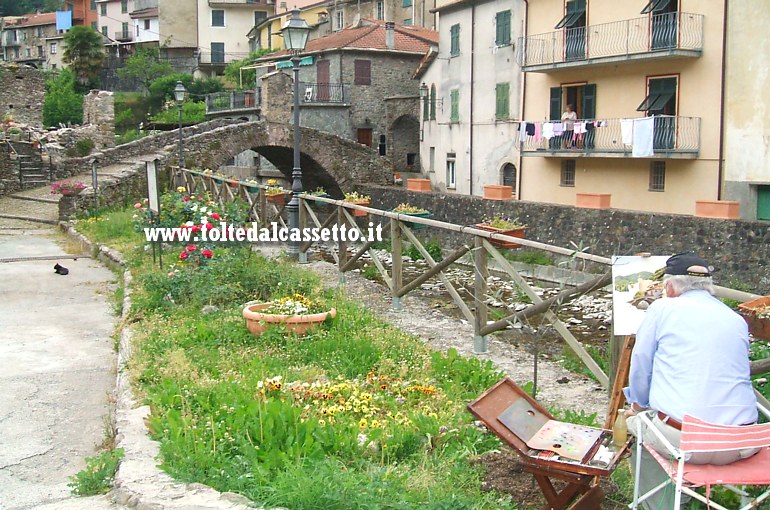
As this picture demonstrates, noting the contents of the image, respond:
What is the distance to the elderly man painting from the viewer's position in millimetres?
3648

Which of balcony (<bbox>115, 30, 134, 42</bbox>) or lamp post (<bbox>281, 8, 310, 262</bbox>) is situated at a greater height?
balcony (<bbox>115, 30, 134, 42</bbox>)

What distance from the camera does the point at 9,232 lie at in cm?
1934

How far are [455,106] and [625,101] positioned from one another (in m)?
8.82

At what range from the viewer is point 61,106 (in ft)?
164

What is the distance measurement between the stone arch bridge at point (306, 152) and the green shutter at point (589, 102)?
27.6 feet

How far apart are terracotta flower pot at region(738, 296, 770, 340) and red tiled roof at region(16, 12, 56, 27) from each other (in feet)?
241

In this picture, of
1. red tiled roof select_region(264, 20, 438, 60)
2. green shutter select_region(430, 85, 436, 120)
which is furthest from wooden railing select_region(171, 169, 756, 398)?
red tiled roof select_region(264, 20, 438, 60)

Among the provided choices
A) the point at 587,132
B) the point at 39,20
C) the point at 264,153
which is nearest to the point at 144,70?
the point at 39,20

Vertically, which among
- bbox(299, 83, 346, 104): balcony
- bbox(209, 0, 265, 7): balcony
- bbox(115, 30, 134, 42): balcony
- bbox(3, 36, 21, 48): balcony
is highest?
bbox(209, 0, 265, 7): balcony

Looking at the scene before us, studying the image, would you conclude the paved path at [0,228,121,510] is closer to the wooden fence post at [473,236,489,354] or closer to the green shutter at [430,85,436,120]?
the wooden fence post at [473,236,489,354]

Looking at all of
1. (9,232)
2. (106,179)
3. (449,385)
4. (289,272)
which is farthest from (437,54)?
(449,385)

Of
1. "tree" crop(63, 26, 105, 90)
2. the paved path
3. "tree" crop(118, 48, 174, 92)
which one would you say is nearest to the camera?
the paved path

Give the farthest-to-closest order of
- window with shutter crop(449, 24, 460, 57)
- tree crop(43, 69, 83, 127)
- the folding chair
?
tree crop(43, 69, 83, 127) → window with shutter crop(449, 24, 460, 57) → the folding chair

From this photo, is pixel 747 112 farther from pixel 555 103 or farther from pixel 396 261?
pixel 396 261
